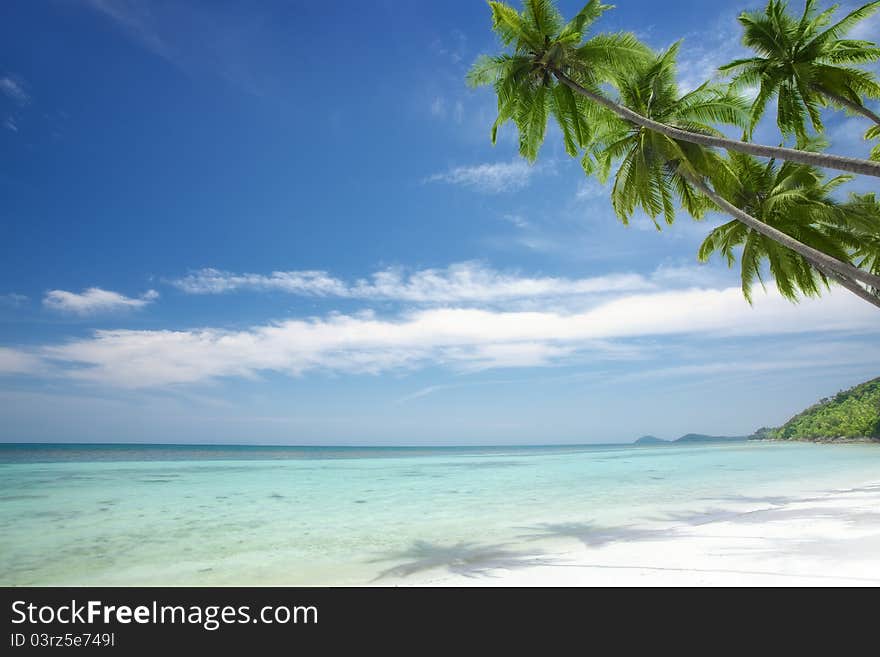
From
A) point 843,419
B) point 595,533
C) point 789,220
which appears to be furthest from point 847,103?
point 843,419

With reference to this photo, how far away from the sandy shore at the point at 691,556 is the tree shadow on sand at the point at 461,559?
0.01m

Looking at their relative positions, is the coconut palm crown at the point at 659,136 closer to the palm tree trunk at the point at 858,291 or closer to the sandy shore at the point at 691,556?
the palm tree trunk at the point at 858,291

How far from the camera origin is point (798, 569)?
462 cm

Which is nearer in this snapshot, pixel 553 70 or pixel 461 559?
pixel 461 559

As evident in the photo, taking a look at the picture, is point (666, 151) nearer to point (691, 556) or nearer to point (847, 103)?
point (847, 103)

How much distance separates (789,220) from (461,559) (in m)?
10.3

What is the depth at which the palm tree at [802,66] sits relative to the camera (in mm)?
7785

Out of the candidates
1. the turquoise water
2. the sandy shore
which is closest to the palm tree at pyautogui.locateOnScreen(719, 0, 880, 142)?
the sandy shore

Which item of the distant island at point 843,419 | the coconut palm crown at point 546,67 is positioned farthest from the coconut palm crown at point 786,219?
the distant island at point 843,419

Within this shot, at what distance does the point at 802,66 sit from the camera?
318 inches

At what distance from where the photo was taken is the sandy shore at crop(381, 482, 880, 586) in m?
4.54
